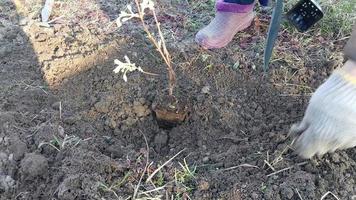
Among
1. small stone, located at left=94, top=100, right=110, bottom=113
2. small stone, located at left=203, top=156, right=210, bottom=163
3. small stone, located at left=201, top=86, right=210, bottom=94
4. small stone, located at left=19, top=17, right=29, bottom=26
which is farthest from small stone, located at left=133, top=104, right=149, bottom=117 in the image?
small stone, located at left=19, top=17, right=29, bottom=26

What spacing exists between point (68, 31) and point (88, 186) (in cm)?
113

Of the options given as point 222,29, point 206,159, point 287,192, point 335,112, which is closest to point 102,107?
point 206,159

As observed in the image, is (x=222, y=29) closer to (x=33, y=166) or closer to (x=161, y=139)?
(x=161, y=139)

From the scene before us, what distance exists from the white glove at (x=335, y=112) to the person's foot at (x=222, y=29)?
93 centimetres

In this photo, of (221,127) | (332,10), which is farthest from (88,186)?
(332,10)

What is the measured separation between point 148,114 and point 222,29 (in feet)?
2.07

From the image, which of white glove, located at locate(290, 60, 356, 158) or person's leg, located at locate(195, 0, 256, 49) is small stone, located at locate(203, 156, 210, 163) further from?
person's leg, located at locate(195, 0, 256, 49)

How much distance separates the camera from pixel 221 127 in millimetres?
2174

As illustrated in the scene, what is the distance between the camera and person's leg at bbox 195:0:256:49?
2488 mm

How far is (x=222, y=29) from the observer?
8.28ft

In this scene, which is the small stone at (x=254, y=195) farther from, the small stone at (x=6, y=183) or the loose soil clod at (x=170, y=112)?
the small stone at (x=6, y=183)

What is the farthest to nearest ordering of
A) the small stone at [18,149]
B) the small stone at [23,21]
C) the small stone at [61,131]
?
the small stone at [23,21] → the small stone at [61,131] → the small stone at [18,149]

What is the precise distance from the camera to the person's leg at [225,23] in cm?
249

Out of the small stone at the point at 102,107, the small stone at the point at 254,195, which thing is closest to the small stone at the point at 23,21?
the small stone at the point at 102,107
